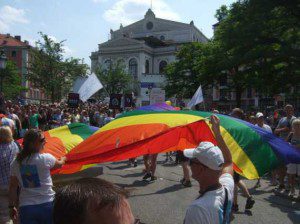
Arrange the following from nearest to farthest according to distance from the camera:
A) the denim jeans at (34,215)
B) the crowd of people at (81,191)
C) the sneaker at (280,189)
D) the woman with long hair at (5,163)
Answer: the crowd of people at (81,191), the denim jeans at (34,215), the woman with long hair at (5,163), the sneaker at (280,189)

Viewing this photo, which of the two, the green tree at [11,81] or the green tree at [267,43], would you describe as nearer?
the green tree at [267,43]

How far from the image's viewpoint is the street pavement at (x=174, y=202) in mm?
7754

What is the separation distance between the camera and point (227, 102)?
63.2 metres

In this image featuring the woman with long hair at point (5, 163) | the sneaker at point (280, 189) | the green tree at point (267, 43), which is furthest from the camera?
the green tree at point (267, 43)

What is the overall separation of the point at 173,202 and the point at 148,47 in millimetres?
80110

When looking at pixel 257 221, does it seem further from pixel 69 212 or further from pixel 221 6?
pixel 221 6

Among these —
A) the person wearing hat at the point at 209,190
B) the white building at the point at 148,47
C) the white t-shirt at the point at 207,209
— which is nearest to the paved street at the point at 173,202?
the person wearing hat at the point at 209,190

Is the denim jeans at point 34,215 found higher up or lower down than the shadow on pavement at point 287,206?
higher up

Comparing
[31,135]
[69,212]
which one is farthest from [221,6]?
[69,212]

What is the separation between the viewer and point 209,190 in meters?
3.20

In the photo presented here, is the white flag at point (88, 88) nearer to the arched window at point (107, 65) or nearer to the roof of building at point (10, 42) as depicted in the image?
the arched window at point (107, 65)

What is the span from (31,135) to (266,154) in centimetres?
260

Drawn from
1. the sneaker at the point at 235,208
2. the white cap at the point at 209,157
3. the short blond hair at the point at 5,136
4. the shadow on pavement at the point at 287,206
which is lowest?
the shadow on pavement at the point at 287,206

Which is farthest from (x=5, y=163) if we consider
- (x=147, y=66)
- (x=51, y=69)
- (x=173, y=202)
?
(x=147, y=66)
